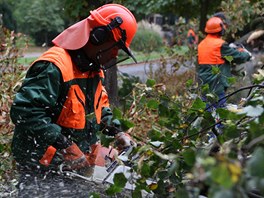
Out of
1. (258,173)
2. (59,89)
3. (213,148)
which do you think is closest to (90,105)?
(59,89)

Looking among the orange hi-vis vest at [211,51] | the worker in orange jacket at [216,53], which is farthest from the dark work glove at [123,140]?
the orange hi-vis vest at [211,51]

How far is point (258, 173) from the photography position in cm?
117

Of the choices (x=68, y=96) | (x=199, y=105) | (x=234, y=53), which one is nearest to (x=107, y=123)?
(x=68, y=96)

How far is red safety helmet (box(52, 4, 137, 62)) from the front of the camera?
3.36 metres

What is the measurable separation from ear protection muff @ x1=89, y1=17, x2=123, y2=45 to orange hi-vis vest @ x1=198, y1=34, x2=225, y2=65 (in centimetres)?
450

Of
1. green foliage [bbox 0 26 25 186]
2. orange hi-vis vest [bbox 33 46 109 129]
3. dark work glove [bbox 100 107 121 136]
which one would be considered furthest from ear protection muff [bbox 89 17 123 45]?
green foliage [bbox 0 26 25 186]

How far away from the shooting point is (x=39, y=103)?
3.10 m

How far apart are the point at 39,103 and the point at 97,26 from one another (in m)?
0.66

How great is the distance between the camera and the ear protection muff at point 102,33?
3338 mm

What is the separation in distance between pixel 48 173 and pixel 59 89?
518 mm

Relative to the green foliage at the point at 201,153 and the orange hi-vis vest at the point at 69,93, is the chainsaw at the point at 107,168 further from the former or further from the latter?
the orange hi-vis vest at the point at 69,93

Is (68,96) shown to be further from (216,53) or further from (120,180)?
(216,53)

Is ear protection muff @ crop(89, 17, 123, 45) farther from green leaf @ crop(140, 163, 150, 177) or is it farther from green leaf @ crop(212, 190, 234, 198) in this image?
green leaf @ crop(212, 190, 234, 198)

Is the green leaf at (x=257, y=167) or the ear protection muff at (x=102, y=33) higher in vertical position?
the ear protection muff at (x=102, y=33)
